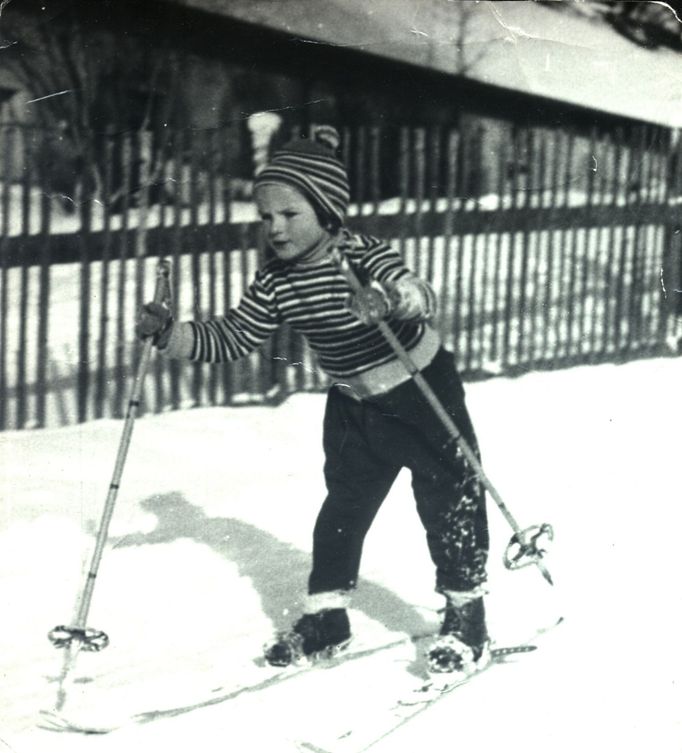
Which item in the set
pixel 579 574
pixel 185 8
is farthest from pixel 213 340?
pixel 579 574

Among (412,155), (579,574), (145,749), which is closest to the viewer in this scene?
(145,749)

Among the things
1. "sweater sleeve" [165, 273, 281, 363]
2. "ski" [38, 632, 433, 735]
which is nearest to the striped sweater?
"sweater sleeve" [165, 273, 281, 363]

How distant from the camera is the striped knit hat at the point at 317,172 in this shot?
2.36 metres

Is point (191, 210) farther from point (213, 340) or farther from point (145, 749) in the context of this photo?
point (145, 749)

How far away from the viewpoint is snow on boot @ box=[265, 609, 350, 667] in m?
2.55

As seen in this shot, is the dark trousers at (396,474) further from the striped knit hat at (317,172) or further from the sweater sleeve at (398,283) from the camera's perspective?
the striped knit hat at (317,172)

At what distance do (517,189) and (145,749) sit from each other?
4.38 ft

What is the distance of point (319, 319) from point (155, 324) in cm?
31

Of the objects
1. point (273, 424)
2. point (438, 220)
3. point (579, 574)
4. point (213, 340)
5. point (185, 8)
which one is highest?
point (185, 8)

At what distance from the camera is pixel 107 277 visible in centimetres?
251

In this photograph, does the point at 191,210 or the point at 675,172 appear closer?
the point at 191,210

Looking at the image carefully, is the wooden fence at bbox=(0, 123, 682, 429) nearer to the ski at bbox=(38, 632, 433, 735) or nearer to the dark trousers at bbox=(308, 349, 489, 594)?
the dark trousers at bbox=(308, 349, 489, 594)

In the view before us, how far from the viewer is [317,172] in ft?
7.81

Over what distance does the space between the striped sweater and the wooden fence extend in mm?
34
